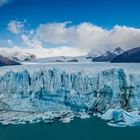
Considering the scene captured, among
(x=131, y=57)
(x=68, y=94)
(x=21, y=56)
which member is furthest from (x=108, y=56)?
(x=68, y=94)

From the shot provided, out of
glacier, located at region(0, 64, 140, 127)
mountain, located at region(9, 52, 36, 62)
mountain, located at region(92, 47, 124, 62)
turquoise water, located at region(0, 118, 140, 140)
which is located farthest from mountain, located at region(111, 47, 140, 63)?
mountain, located at region(9, 52, 36, 62)

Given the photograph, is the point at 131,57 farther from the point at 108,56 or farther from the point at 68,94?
the point at 68,94

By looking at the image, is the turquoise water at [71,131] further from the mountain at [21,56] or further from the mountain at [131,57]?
the mountain at [21,56]

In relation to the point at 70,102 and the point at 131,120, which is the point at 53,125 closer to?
the point at 70,102

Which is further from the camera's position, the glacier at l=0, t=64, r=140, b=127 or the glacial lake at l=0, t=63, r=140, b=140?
the glacier at l=0, t=64, r=140, b=127

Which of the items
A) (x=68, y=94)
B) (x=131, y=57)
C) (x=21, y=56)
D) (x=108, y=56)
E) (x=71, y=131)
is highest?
(x=21, y=56)

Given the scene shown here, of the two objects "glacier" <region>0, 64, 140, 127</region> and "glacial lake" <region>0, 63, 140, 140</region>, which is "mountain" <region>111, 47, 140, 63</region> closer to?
"glacier" <region>0, 64, 140, 127</region>

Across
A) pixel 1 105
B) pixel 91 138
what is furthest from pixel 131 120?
pixel 1 105
